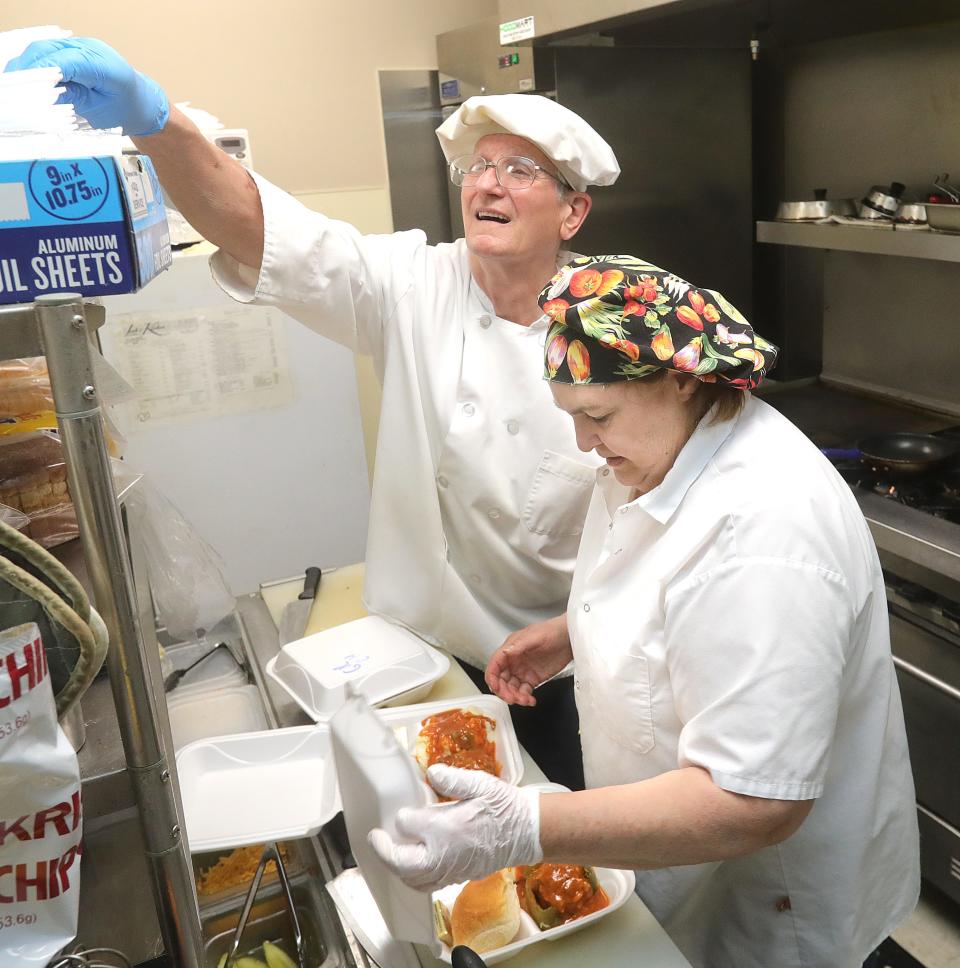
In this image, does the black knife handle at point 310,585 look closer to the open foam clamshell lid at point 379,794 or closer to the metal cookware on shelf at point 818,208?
the open foam clamshell lid at point 379,794

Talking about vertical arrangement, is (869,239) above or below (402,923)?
above

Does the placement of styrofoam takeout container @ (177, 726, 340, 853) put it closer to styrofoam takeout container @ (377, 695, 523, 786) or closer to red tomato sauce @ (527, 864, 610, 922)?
styrofoam takeout container @ (377, 695, 523, 786)

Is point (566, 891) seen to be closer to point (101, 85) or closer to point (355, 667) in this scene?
point (355, 667)

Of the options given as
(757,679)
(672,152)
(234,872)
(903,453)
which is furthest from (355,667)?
(672,152)

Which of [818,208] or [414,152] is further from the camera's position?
[414,152]

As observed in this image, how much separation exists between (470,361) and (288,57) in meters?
2.09

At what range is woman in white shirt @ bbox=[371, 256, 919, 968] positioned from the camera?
0.96 meters

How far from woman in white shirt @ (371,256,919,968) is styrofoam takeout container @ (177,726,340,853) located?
366mm

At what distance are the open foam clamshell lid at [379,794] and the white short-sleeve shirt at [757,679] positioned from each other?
324 mm

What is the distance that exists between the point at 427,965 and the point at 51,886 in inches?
22.2

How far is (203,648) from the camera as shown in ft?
5.59

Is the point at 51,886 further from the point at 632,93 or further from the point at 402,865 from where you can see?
the point at 632,93

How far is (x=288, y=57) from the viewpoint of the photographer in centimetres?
321

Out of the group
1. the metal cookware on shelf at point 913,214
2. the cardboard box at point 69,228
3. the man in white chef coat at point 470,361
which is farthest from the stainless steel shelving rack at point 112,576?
the metal cookware on shelf at point 913,214
